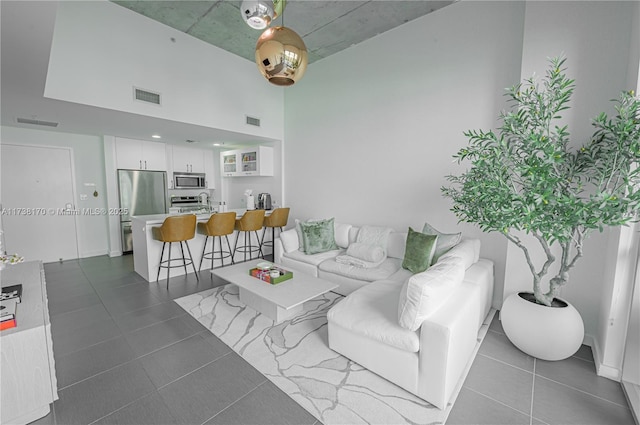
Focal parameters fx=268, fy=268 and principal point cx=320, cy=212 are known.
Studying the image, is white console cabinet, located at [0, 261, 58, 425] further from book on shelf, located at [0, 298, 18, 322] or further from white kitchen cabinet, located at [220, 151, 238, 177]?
white kitchen cabinet, located at [220, 151, 238, 177]

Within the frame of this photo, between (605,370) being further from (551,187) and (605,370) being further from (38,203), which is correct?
(38,203)

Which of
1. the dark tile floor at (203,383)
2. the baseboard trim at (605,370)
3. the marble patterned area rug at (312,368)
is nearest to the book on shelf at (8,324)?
the dark tile floor at (203,383)

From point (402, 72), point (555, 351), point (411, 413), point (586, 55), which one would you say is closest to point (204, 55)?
point (402, 72)

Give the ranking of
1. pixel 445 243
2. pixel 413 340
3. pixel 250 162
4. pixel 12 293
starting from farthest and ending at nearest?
pixel 250 162, pixel 445 243, pixel 12 293, pixel 413 340

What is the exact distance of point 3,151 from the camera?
4.30 meters

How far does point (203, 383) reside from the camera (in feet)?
6.41

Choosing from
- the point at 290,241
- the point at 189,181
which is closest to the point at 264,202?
the point at 290,241

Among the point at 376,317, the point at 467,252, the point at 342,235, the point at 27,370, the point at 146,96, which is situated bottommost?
the point at 27,370

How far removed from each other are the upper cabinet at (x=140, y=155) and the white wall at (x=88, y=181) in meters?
0.33

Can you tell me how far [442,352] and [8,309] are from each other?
9.14 ft

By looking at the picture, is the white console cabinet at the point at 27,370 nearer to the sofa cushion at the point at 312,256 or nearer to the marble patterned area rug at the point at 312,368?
the marble patterned area rug at the point at 312,368

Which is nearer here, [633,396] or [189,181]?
[633,396]

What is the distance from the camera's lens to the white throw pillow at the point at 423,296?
5.71 feet

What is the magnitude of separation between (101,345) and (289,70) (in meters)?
2.84
